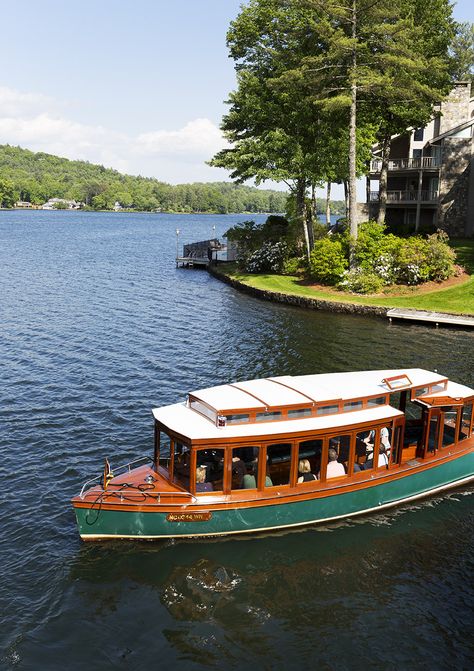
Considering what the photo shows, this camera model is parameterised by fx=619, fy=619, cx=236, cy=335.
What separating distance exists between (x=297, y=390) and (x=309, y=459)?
2.32m

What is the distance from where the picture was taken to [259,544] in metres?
18.5

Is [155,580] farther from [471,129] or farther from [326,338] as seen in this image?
[471,129]

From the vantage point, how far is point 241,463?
18.4 metres

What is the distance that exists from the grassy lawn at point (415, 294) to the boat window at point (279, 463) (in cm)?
3026

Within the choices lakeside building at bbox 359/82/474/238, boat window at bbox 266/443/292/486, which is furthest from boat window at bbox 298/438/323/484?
lakeside building at bbox 359/82/474/238

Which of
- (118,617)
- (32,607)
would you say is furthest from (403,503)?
(32,607)

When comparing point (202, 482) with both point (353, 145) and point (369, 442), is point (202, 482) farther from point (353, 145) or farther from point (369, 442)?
point (353, 145)

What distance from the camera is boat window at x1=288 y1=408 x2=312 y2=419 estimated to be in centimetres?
1900

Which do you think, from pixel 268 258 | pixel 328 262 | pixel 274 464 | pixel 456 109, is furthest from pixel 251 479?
pixel 456 109

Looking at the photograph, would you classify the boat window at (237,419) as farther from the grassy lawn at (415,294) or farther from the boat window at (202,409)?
the grassy lawn at (415,294)

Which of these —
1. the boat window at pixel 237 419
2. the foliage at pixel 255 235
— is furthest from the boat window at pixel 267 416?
the foliage at pixel 255 235

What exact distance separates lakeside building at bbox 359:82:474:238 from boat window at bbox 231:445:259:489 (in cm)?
5257

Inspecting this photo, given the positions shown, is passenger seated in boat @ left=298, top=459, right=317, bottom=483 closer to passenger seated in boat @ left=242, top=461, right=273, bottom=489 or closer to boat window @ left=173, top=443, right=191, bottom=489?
passenger seated in boat @ left=242, top=461, right=273, bottom=489

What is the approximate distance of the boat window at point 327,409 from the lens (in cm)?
1945
